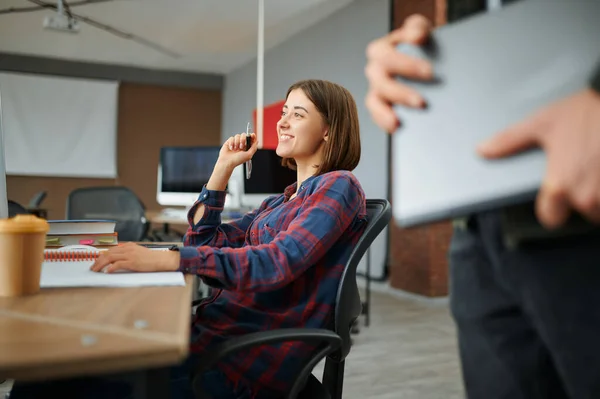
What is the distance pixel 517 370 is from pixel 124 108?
8667mm

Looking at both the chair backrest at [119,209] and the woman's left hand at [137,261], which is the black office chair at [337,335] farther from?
the chair backrest at [119,209]

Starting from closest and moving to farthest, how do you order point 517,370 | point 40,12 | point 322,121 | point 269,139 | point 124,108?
point 517,370 → point 322,121 → point 40,12 → point 269,139 → point 124,108

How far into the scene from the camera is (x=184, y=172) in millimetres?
4070

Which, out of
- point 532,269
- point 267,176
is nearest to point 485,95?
point 532,269

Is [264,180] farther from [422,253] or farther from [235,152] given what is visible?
[235,152]

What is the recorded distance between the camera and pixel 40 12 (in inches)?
224

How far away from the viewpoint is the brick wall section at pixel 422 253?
426 cm

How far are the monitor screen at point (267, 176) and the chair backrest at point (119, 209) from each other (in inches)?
31.6

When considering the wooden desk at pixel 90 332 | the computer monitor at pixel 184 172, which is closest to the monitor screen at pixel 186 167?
the computer monitor at pixel 184 172

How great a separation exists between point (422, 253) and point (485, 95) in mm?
3939

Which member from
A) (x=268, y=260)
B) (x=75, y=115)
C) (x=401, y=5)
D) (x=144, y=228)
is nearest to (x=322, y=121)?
(x=268, y=260)

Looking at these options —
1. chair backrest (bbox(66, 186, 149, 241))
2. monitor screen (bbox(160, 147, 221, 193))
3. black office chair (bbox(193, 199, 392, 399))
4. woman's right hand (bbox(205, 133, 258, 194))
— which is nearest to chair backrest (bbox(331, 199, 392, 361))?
black office chair (bbox(193, 199, 392, 399))

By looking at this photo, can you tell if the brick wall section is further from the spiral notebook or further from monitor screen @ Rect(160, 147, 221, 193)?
the spiral notebook

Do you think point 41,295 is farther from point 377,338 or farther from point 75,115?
point 75,115
